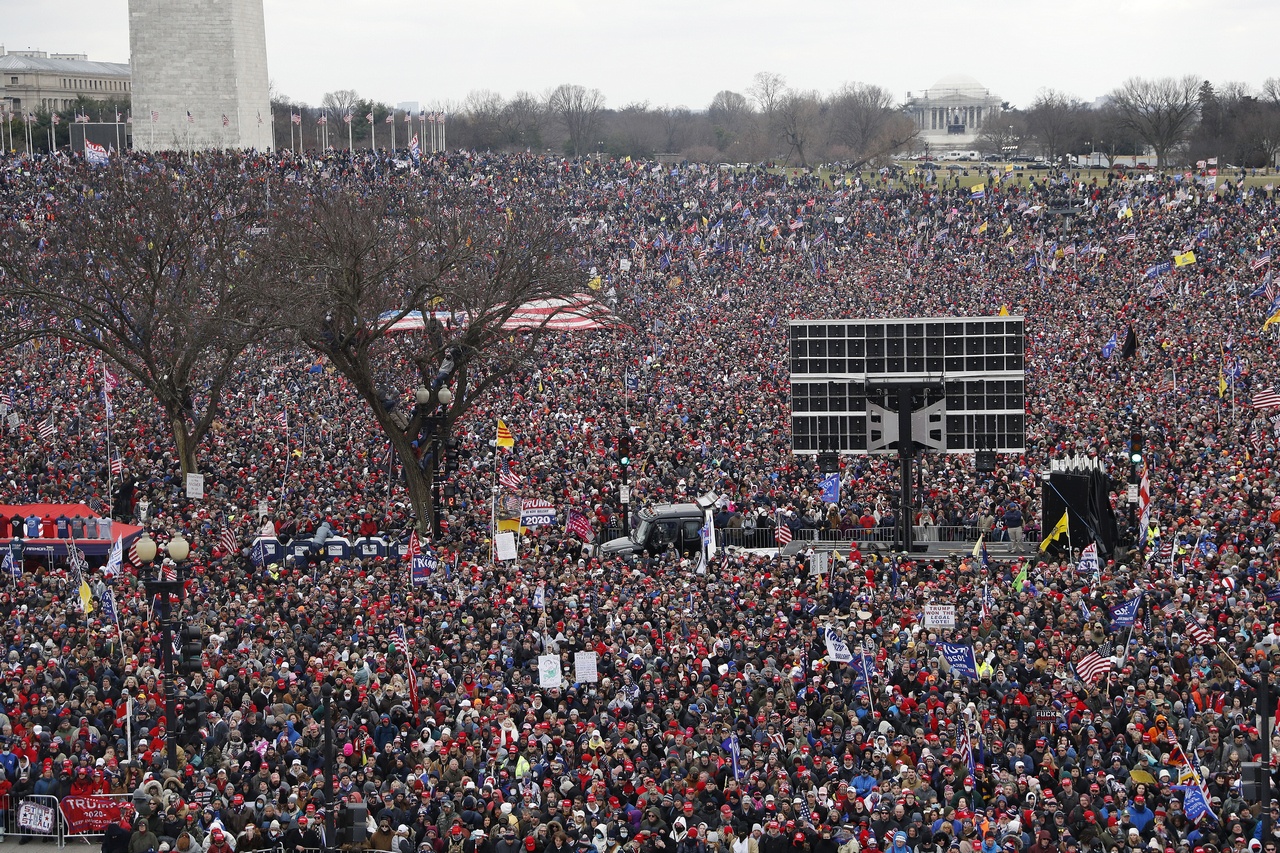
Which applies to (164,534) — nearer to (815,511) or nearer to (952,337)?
(815,511)

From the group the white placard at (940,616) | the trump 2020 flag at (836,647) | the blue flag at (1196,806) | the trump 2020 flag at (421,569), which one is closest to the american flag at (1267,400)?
the white placard at (940,616)

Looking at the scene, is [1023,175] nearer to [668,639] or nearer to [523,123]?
[523,123]

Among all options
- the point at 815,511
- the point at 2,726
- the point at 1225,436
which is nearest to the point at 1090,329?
the point at 1225,436

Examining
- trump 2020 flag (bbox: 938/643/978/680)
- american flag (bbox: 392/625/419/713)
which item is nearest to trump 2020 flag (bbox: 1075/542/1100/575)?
trump 2020 flag (bbox: 938/643/978/680)

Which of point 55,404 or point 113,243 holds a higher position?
point 113,243

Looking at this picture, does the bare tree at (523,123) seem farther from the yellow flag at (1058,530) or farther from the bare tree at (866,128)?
the yellow flag at (1058,530)

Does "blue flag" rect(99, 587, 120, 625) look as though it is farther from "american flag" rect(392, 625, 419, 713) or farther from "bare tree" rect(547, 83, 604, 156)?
"bare tree" rect(547, 83, 604, 156)

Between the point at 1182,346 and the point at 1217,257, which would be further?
the point at 1217,257
